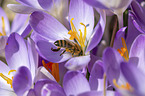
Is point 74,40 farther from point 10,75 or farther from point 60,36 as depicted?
point 10,75

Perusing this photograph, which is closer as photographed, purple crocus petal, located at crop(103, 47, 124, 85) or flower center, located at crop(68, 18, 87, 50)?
purple crocus petal, located at crop(103, 47, 124, 85)

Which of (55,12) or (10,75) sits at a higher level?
(55,12)

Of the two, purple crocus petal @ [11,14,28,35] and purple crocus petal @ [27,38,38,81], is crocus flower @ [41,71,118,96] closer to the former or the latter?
purple crocus petal @ [27,38,38,81]

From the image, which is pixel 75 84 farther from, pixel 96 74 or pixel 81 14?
pixel 81 14

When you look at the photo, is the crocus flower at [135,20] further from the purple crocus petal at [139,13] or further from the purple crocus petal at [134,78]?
the purple crocus petal at [134,78]

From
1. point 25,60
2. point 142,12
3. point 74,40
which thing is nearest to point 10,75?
point 25,60

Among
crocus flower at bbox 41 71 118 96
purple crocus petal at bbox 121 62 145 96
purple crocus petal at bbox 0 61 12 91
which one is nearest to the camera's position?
purple crocus petal at bbox 121 62 145 96

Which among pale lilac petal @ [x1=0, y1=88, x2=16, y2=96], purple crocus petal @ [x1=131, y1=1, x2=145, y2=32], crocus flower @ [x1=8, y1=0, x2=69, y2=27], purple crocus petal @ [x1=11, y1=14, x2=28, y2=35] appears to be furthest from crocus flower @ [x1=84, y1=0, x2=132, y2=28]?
purple crocus petal @ [x1=11, y1=14, x2=28, y2=35]
